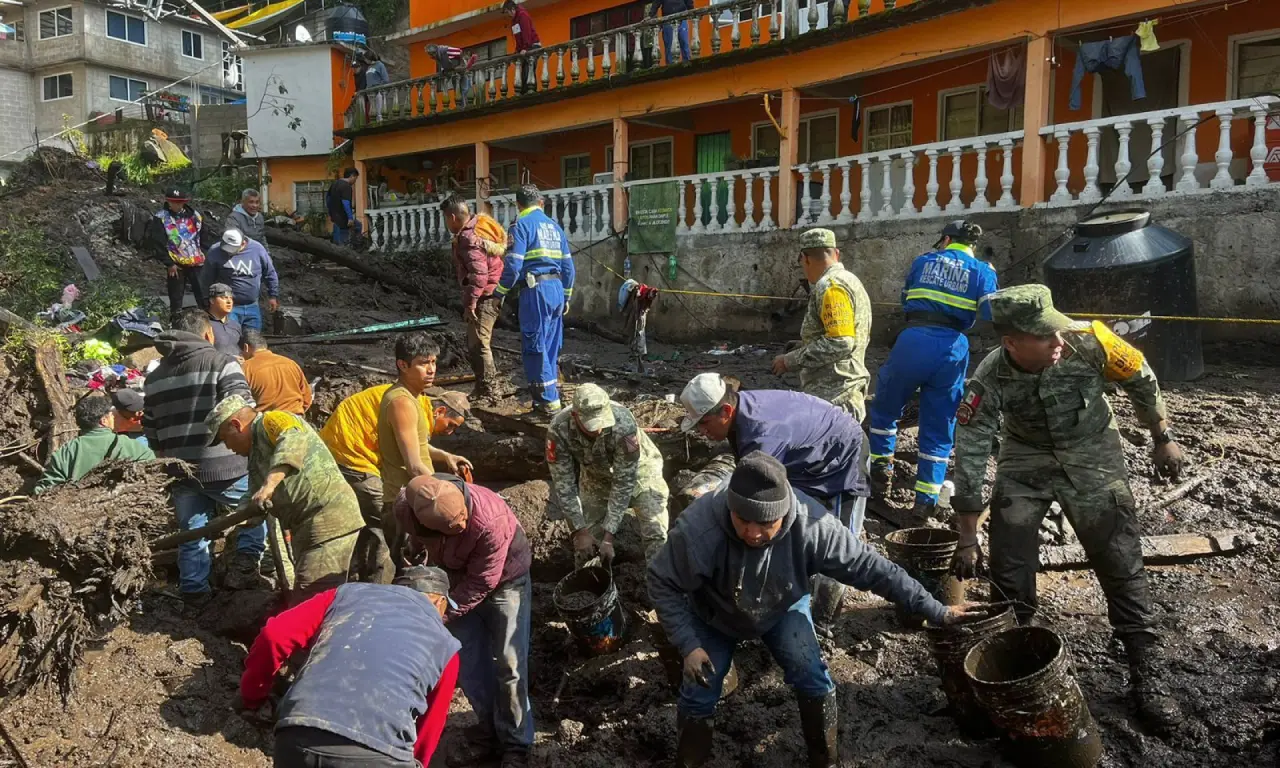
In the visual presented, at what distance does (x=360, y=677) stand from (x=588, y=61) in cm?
1424

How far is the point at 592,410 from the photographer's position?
4617mm

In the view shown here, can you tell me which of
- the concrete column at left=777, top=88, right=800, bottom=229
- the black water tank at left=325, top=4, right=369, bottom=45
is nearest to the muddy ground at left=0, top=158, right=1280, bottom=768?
the concrete column at left=777, top=88, right=800, bottom=229

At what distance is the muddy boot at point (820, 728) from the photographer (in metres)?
3.73

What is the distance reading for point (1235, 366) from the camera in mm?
8141

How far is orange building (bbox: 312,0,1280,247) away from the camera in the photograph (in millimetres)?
10125

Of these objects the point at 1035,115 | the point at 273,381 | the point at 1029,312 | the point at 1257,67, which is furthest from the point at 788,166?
the point at 1029,312

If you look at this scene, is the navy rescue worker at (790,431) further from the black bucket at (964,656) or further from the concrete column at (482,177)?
the concrete column at (482,177)

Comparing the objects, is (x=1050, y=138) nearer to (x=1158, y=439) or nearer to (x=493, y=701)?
(x=1158, y=439)

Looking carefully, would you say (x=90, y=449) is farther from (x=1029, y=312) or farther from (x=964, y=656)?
(x=1029, y=312)

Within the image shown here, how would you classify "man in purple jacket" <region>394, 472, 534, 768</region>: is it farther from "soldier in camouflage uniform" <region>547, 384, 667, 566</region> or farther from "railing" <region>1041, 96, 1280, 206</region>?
"railing" <region>1041, 96, 1280, 206</region>

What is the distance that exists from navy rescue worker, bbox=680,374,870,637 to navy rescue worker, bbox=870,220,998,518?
134 cm

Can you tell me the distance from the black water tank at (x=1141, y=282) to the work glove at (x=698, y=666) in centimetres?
537

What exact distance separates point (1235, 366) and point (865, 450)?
4742 mm

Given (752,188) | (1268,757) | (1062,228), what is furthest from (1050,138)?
(1268,757)
